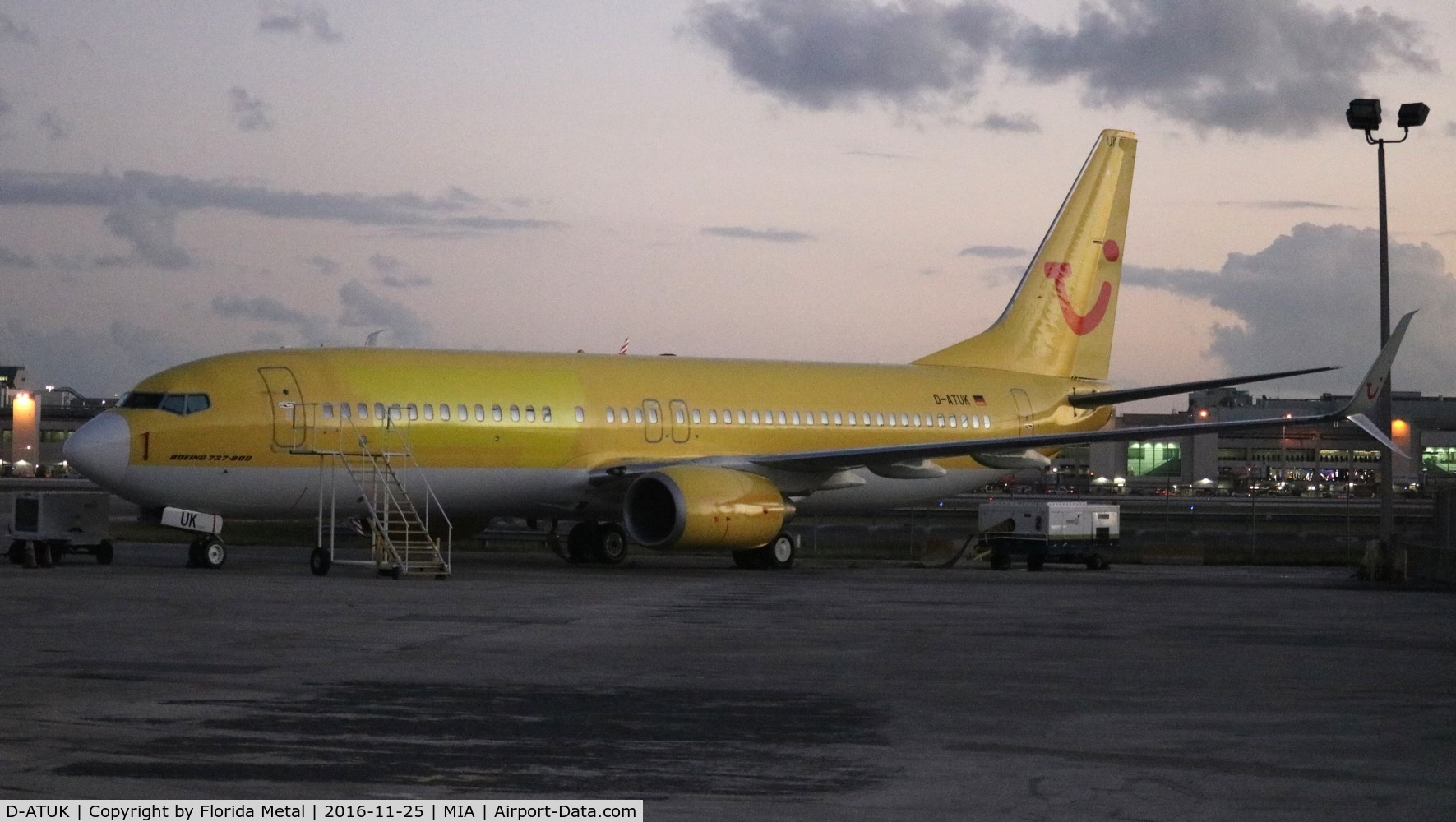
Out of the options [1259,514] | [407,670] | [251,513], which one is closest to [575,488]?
[251,513]

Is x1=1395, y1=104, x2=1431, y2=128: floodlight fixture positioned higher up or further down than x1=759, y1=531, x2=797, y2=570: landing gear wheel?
higher up

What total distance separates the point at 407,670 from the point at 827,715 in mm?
3845

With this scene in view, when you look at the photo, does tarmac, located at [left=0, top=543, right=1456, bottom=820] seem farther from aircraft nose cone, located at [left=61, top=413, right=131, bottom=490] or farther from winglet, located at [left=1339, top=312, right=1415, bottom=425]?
winglet, located at [left=1339, top=312, right=1415, bottom=425]

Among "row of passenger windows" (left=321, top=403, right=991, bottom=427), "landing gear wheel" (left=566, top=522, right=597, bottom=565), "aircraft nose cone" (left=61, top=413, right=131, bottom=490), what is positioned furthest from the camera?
"landing gear wheel" (left=566, top=522, right=597, bottom=565)

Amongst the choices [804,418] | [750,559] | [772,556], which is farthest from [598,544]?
[804,418]

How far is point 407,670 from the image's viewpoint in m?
14.4

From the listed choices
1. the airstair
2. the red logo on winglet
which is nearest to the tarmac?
the airstair

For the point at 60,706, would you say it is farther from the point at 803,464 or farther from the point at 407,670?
the point at 803,464

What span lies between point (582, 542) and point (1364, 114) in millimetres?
16069

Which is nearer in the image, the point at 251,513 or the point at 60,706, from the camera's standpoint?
the point at 60,706

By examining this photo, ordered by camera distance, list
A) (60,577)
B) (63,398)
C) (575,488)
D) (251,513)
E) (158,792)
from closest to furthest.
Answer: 1. (158,792)
2. (60,577)
3. (251,513)
4. (575,488)
5. (63,398)

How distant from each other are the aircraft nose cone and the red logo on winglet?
20948mm

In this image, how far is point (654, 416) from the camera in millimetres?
32219

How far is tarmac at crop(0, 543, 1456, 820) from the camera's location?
368 inches
